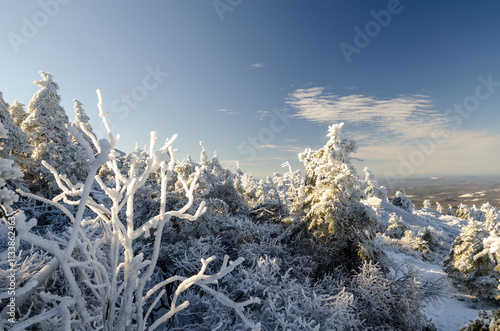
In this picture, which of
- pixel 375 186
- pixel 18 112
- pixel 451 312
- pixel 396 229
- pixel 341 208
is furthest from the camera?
pixel 375 186

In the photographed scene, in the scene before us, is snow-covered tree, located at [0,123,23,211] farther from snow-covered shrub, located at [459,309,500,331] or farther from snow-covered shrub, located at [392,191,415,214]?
snow-covered shrub, located at [392,191,415,214]

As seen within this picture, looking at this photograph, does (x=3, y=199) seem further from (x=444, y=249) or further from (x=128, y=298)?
(x=444, y=249)

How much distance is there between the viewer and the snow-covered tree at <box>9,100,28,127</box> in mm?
20031

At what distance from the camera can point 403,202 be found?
5244cm

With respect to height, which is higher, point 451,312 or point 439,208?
point 451,312

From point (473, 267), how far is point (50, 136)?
29.6m

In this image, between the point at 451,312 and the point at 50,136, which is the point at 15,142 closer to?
the point at 50,136

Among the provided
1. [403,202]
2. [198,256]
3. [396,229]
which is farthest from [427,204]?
[198,256]

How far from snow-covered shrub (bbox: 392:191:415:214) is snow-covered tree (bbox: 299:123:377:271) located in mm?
53916

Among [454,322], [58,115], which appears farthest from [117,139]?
[58,115]

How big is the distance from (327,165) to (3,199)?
7947 millimetres

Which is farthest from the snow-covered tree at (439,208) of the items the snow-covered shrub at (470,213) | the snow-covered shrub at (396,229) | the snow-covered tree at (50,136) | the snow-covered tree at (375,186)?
the snow-covered tree at (50,136)

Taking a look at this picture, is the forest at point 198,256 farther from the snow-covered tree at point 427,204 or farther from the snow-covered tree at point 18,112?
the snow-covered tree at point 427,204

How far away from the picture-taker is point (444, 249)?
26.5 metres
